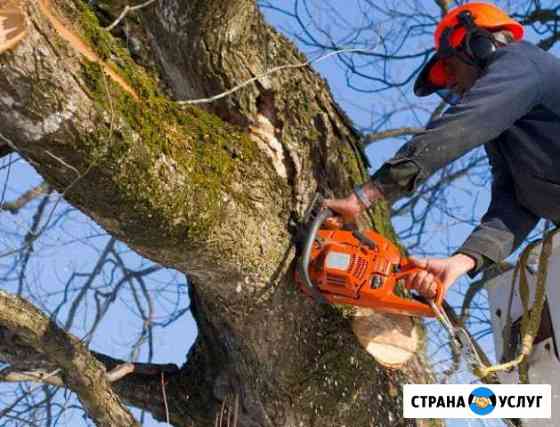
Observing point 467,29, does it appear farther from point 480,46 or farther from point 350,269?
point 350,269

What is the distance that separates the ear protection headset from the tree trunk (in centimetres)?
46

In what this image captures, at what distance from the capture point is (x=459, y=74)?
2584 millimetres

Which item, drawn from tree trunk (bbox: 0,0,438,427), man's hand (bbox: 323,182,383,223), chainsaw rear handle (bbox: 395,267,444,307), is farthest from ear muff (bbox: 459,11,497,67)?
chainsaw rear handle (bbox: 395,267,444,307)

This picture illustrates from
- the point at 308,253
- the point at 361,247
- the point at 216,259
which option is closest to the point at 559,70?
the point at 361,247

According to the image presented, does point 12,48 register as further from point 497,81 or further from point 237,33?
point 497,81

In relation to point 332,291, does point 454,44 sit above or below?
above

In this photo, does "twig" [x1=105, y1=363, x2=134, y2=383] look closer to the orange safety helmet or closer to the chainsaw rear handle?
the chainsaw rear handle

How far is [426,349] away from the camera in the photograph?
99.7 inches

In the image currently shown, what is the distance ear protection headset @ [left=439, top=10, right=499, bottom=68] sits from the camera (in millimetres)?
2400

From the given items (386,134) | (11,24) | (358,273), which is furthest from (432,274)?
(386,134)

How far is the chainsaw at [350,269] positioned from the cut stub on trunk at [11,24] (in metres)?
1.00

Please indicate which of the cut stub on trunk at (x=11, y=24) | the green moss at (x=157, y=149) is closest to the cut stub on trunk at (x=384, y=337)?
the green moss at (x=157, y=149)

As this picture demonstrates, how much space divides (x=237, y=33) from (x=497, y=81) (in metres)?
0.81

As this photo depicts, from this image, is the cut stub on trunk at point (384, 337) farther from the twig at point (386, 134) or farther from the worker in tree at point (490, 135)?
the twig at point (386, 134)
